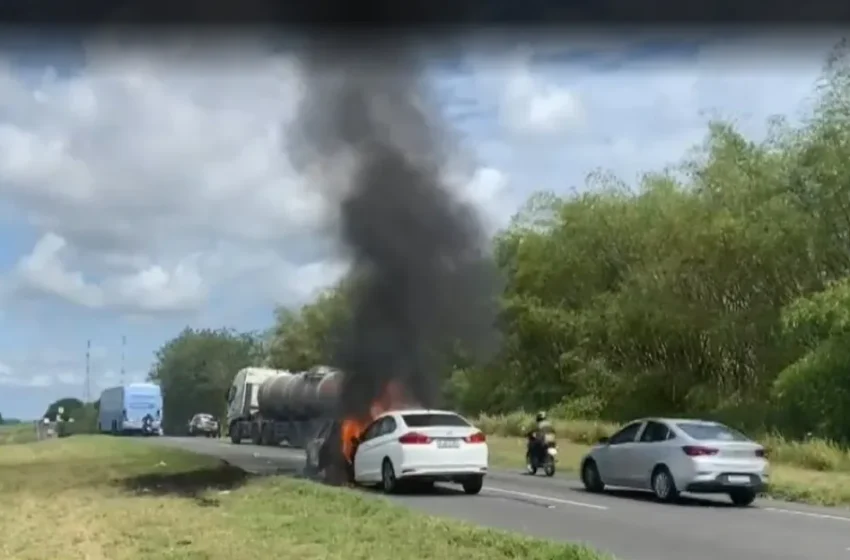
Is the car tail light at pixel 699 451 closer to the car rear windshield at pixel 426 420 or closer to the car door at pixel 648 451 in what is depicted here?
the car door at pixel 648 451

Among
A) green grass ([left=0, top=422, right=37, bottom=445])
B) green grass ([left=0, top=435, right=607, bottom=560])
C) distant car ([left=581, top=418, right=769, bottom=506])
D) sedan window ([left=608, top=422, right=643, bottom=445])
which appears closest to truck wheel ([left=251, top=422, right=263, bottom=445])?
green grass ([left=0, top=422, right=37, bottom=445])

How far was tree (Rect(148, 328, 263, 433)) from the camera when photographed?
79875 millimetres

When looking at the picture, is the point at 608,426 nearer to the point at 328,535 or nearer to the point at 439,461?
the point at 439,461

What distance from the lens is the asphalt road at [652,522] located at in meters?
13.6

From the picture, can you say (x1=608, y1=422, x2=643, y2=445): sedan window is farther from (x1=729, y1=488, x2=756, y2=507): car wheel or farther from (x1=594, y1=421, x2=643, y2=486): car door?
(x1=729, y1=488, x2=756, y2=507): car wheel

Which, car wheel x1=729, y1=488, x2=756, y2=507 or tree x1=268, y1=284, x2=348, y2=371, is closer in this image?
car wheel x1=729, y1=488, x2=756, y2=507

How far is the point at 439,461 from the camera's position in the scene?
20.0 m

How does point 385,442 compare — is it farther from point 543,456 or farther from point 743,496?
point 543,456

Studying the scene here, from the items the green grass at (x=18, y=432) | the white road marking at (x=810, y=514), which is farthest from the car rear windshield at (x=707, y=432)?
the green grass at (x=18, y=432)

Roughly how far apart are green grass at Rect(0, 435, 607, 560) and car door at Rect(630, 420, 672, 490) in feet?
16.0

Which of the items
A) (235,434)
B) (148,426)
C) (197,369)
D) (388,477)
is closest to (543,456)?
(388,477)

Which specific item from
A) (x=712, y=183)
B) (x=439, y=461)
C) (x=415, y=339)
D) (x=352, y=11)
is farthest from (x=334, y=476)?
(x=712, y=183)

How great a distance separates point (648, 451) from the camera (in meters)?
20.3

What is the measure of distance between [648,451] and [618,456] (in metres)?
0.98
